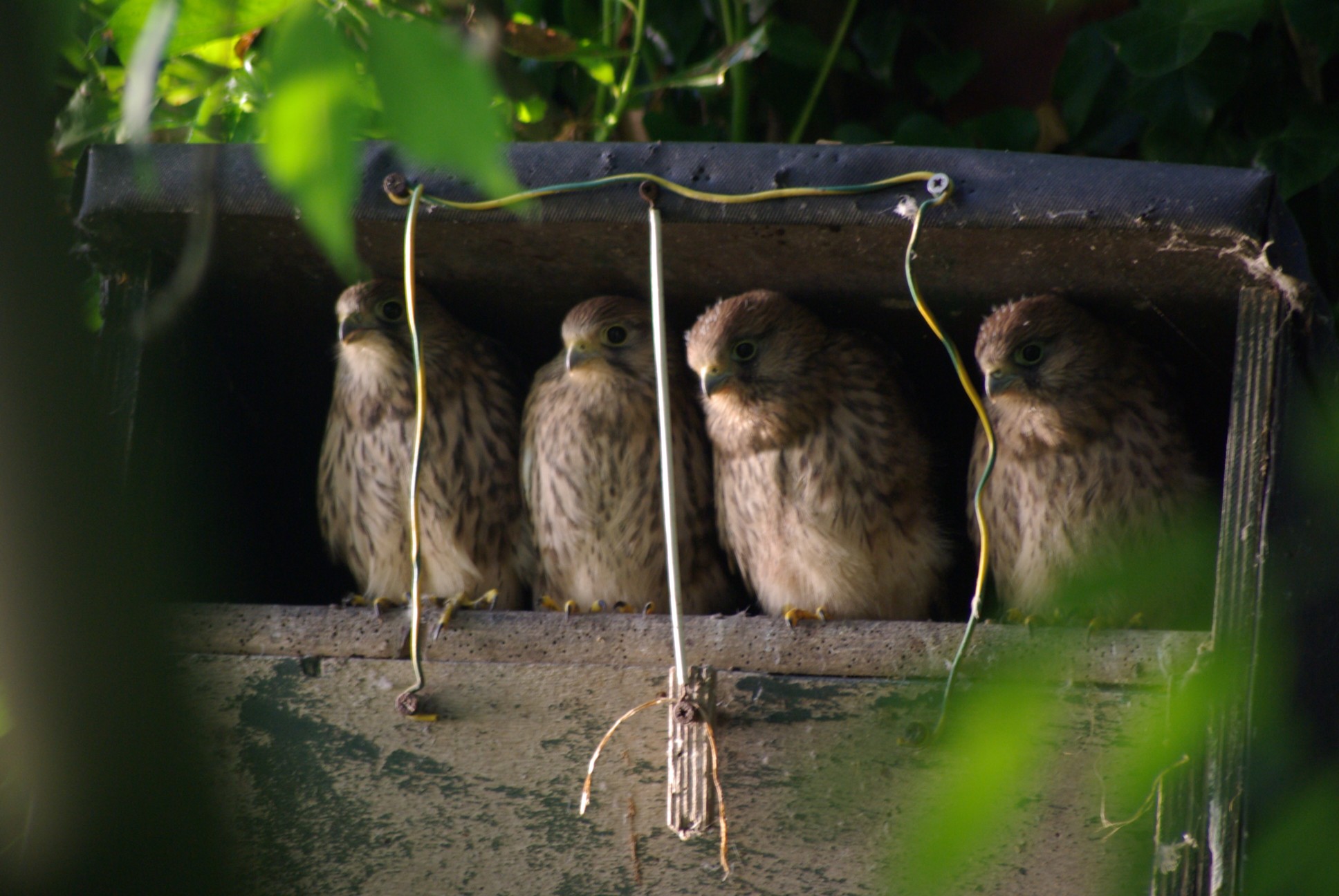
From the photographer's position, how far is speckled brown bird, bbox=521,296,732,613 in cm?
323

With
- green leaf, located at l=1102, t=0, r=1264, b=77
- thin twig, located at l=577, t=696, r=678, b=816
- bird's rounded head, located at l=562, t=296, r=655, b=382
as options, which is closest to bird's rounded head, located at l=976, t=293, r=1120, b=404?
green leaf, located at l=1102, t=0, r=1264, b=77

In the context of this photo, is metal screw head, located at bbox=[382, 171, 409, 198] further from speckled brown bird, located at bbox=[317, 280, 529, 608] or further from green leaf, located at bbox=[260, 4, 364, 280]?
green leaf, located at bbox=[260, 4, 364, 280]

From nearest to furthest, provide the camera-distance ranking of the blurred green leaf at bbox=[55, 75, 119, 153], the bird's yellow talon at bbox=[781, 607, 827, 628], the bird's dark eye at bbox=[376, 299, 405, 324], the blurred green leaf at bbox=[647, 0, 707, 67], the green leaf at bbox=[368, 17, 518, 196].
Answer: the green leaf at bbox=[368, 17, 518, 196] → the bird's yellow talon at bbox=[781, 607, 827, 628] → the blurred green leaf at bbox=[55, 75, 119, 153] → the bird's dark eye at bbox=[376, 299, 405, 324] → the blurred green leaf at bbox=[647, 0, 707, 67]

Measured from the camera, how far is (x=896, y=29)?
3789 millimetres

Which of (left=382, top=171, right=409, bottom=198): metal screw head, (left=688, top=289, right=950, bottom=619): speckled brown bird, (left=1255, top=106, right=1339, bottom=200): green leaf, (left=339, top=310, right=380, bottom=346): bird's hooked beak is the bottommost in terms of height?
(left=688, top=289, right=950, bottom=619): speckled brown bird

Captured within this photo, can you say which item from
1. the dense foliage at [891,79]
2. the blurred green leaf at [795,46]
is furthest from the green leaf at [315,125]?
the blurred green leaf at [795,46]

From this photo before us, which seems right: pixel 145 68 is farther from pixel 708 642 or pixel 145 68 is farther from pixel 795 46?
pixel 795 46

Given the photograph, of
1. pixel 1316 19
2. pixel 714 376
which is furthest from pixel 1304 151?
pixel 714 376

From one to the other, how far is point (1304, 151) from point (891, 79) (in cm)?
120

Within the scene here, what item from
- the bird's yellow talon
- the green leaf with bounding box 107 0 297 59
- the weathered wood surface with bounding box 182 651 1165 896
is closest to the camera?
the green leaf with bounding box 107 0 297 59

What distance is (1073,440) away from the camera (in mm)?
2951

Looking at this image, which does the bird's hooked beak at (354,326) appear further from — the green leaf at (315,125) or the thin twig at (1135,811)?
the green leaf at (315,125)

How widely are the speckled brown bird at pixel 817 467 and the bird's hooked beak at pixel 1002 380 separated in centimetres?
29

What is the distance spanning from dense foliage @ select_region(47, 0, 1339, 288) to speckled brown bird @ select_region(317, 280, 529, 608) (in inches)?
23.5
